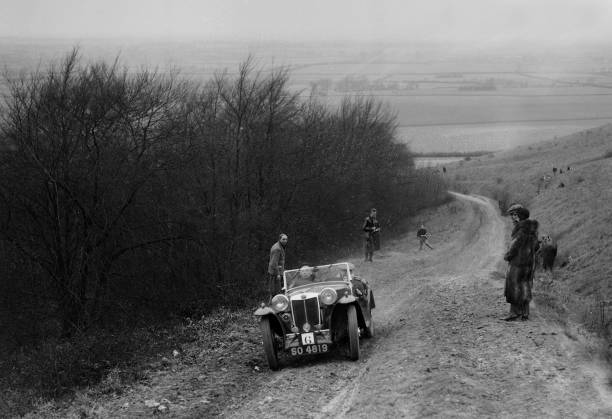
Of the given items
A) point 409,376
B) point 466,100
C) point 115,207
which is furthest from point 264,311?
point 466,100

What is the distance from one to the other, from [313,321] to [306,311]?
0.73 ft

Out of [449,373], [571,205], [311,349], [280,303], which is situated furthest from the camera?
[571,205]

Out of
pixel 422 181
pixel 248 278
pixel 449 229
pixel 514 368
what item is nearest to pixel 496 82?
pixel 422 181

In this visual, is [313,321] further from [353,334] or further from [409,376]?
[409,376]

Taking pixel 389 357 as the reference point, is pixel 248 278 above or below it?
below

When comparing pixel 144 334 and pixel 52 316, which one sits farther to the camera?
pixel 52 316

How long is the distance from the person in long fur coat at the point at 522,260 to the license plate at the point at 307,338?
414 centimetres

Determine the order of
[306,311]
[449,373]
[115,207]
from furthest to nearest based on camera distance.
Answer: [115,207]
[306,311]
[449,373]

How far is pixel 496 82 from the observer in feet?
615

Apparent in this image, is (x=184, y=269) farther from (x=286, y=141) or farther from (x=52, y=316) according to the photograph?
(x=286, y=141)

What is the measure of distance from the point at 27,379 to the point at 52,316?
707 centimetres

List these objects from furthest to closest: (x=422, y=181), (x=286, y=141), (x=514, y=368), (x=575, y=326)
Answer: (x=422, y=181)
(x=286, y=141)
(x=575, y=326)
(x=514, y=368)

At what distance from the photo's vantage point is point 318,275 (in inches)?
576

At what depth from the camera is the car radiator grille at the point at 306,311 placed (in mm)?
12953
